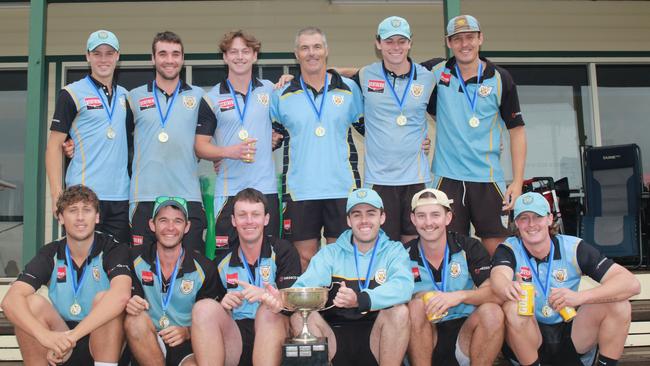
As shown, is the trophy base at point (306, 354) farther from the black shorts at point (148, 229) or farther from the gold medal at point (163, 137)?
the gold medal at point (163, 137)

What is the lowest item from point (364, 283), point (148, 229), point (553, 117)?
point (364, 283)

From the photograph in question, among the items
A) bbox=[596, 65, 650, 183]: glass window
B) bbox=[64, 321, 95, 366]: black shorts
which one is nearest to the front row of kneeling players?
bbox=[64, 321, 95, 366]: black shorts

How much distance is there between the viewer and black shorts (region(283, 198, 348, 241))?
14.9ft

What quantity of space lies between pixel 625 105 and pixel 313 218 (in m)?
5.81

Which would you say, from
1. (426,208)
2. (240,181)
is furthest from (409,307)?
(240,181)

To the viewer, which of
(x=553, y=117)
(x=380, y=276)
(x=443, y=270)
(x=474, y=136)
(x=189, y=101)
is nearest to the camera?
(x=380, y=276)

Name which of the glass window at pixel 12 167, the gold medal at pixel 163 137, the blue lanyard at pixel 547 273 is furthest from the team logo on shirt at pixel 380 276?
the glass window at pixel 12 167

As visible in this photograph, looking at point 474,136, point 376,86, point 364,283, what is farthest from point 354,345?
point 376,86

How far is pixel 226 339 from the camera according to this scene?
4141 millimetres

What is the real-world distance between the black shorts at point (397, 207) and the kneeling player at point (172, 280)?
118cm

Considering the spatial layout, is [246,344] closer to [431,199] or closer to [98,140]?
[431,199]

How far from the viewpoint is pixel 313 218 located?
14.9 ft

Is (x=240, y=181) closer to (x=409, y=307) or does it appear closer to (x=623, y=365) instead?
(x=409, y=307)

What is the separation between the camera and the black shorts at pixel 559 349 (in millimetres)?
4305
